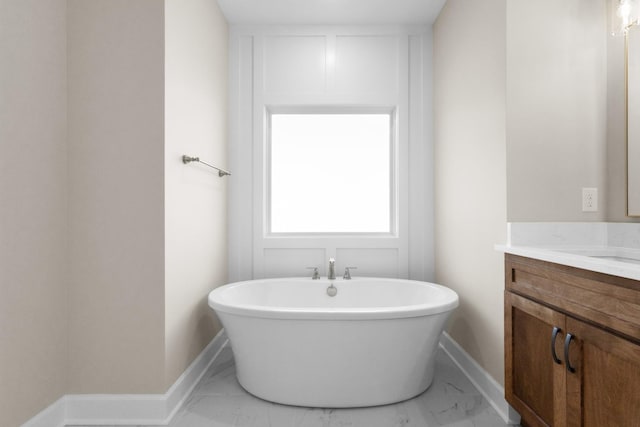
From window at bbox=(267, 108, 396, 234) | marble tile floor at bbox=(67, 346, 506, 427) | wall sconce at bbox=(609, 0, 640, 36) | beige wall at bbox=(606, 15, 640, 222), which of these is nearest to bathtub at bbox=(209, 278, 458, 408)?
marble tile floor at bbox=(67, 346, 506, 427)

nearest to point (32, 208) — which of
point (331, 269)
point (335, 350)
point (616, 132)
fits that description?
point (335, 350)

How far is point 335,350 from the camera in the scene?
1.84 metres

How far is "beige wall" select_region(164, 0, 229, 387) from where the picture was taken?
185 cm

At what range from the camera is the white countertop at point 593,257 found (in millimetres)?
1050

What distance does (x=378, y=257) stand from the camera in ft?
9.73

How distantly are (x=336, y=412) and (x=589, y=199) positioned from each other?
1662 mm

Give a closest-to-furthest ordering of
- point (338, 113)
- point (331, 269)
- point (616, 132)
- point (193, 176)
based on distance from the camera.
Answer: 1. point (616, 132)
2. point (193, 176)
3. point (331, 269)
4. point (338, 113)

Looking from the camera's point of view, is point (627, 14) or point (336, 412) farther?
point (336, 412)

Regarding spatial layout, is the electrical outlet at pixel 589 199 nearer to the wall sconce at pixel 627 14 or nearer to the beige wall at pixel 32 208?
the wall sconce at pixel 627 14

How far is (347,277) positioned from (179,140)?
60.1 inches

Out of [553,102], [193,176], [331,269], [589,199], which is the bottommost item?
[331,269]

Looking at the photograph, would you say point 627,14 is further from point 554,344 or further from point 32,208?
point 32,208

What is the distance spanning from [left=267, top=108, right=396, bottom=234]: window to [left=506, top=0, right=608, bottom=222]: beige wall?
4.54 feet

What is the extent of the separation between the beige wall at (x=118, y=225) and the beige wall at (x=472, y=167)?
5.59ft
